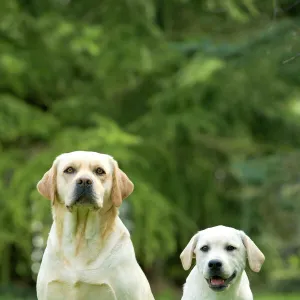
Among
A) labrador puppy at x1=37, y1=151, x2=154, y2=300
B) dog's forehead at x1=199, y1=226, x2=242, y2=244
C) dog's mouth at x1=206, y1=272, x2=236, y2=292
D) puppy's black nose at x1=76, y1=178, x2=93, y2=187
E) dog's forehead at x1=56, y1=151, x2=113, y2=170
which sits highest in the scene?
dog's forehead at x1=56, y1=151, x2=113, y2=170

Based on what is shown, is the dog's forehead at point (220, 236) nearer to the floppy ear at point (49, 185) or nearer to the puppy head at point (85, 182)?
the puppy head at point (85, 182)

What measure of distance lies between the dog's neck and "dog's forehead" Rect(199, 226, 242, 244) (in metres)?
0.67

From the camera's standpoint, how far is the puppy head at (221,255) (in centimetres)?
672

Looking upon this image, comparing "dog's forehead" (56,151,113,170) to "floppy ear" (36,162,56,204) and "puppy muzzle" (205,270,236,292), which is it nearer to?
"floppy ear" (36,162,56,204)

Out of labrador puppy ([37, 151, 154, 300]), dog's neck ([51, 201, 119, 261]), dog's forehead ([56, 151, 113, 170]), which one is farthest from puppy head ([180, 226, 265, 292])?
dog's forehead ([56, 151, 113, 170])

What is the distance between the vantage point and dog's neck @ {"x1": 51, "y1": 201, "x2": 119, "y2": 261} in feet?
22.2

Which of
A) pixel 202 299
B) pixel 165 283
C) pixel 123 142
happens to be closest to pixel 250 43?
pixel 123 142

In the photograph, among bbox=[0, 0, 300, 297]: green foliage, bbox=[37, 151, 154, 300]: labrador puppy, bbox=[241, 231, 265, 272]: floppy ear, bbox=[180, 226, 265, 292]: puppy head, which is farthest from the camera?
bbox=[0, 0, 300, 297]: green foliage

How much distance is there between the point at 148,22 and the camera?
1714 centimetres

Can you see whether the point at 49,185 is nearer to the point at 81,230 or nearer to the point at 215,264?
the point at 81,230

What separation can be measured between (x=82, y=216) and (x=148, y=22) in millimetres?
10654

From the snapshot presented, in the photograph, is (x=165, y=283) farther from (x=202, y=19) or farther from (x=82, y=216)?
(x=82, y=216)

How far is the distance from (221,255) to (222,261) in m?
0.09

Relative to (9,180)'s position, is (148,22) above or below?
above
